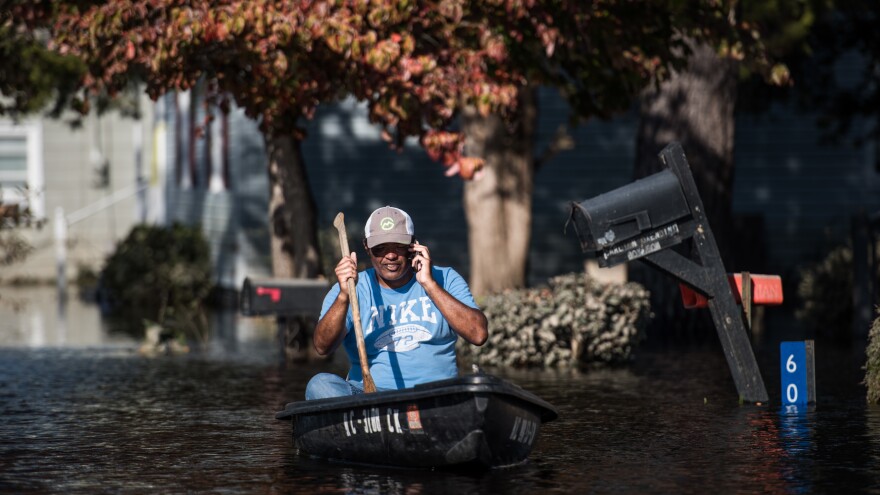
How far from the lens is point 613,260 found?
12.7 metres

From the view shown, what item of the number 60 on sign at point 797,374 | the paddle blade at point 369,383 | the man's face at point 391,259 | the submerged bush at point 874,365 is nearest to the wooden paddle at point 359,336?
the paddle blade at point 369,383

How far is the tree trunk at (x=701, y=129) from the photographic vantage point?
21.4m

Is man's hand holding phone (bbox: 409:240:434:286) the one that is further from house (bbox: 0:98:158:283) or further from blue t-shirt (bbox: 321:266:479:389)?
house (bbox: 0:98:158:283)

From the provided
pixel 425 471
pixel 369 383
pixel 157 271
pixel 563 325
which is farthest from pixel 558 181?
pixel 425 471

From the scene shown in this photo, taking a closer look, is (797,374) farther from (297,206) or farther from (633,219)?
(297,206)

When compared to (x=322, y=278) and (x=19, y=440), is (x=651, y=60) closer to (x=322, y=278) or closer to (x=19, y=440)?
(x=322, y=278)

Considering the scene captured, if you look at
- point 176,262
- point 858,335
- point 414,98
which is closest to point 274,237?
point 414,98

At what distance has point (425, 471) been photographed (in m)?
10.2

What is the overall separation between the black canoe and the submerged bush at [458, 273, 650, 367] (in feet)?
21.9

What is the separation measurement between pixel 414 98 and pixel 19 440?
16.3 feet

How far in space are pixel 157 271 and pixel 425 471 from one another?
1920 cm

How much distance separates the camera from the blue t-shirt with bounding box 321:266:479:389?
34.3ft

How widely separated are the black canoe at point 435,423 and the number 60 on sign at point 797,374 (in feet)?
12.7

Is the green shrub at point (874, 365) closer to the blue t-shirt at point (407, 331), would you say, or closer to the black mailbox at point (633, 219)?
the black mailbox at point (633, 219)
